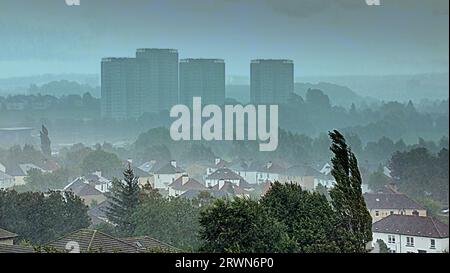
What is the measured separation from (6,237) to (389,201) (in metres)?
1.74

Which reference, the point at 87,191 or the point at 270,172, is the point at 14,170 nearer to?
the point at 87,191

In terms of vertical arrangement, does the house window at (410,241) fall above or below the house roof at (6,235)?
below

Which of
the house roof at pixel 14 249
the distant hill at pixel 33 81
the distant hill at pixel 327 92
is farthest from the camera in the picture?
the distant hill at pixel 327 92

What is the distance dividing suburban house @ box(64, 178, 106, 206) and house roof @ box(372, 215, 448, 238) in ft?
4.16

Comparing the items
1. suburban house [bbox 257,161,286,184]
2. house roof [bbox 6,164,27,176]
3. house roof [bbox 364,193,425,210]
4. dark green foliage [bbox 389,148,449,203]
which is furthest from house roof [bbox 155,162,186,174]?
dark green foliage [bbox 389,148,449,203]

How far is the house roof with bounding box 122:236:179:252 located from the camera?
3387 mm

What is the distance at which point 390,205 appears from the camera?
3.50 m

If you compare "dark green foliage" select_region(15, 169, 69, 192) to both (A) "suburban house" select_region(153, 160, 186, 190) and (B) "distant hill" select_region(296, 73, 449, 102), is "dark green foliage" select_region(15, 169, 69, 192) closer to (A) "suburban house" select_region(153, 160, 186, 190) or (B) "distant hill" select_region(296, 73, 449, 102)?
(A) "suburban house" select_region(153, 160, 186, 190)

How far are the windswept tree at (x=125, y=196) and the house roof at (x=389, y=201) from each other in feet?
3.49

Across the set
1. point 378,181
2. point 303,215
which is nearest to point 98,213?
point 303,215

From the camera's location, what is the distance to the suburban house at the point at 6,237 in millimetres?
3359

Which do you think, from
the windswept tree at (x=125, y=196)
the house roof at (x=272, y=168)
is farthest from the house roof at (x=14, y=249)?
the house roof at (x=272, y=168)

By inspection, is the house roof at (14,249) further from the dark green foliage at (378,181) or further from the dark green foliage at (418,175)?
the dark green foliage at (418,175)

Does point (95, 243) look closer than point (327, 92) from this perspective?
Yes
